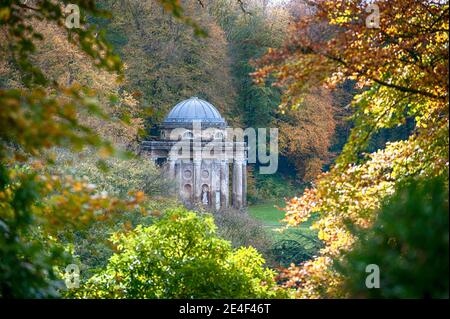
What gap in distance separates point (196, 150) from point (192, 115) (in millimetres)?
1378

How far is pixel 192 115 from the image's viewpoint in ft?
99.7

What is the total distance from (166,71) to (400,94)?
25351mm

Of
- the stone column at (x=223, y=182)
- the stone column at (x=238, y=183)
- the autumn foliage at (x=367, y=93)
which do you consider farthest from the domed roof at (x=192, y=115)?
the autumn foliage at (x=367, y=93)

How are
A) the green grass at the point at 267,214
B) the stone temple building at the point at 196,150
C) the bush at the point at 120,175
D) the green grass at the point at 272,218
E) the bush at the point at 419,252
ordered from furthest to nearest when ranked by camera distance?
1. the green grass at the point at 267,214
2. the stone temple building at the point at 196,150
3. the green grass at the point at 272,218
4. the bush at the point at 120,175
5. the bush at the point at 419,252

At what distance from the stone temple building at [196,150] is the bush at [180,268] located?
60.9 feet

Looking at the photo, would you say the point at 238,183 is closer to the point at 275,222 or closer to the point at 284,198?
the point at 275,222

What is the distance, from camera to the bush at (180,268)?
9656 mm

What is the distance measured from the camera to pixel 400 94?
9844 millimetres

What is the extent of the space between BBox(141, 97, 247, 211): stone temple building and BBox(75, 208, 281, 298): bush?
731 inches

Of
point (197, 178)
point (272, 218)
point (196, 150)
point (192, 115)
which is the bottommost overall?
point (272, 218)

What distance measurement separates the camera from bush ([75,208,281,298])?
9.66m

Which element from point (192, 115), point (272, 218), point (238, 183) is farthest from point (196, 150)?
point (272, 218)

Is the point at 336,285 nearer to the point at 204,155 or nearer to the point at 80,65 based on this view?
the point at 80,65

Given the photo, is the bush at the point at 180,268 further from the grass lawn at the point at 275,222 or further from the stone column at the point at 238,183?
the stone column at the point at 238,183
